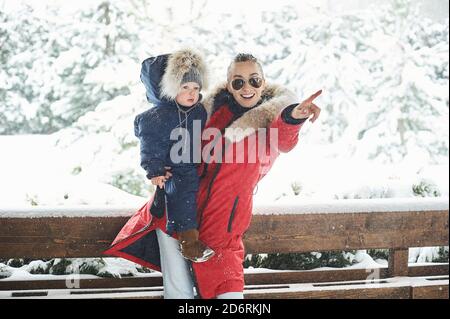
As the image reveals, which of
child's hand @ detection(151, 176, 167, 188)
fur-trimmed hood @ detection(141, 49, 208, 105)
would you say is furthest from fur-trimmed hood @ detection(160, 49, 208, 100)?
child's hand @ detection(151, 176, 167, 188)

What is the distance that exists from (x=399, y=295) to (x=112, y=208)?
1.95 m

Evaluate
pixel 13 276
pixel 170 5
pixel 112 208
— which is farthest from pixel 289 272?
pixel 170 5

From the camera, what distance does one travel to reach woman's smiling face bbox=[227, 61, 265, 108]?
251 centimetres

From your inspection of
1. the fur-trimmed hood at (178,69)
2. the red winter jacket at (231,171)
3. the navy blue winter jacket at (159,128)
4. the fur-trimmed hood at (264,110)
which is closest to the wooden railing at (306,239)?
the red winter jacket at (231,171)

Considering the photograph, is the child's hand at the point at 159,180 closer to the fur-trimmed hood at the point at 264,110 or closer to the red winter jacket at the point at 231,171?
the red winter jacket at the point at 231,171

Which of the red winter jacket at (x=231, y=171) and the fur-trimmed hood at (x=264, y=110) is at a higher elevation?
the fur-trimmed hood at (x=264, y=110)

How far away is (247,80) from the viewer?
2.52 meters

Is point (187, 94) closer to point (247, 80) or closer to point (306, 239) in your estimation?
point (247, 80)

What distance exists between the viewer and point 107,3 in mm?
6375

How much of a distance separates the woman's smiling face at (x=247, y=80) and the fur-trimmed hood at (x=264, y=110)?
56 millimetres

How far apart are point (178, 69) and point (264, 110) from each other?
47 centimetres

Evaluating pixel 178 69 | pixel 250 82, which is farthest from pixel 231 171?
pixel 178 69

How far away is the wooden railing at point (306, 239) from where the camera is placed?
9.86ft

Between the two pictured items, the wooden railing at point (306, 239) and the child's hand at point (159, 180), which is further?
the wooden railing at point (306, 239)
